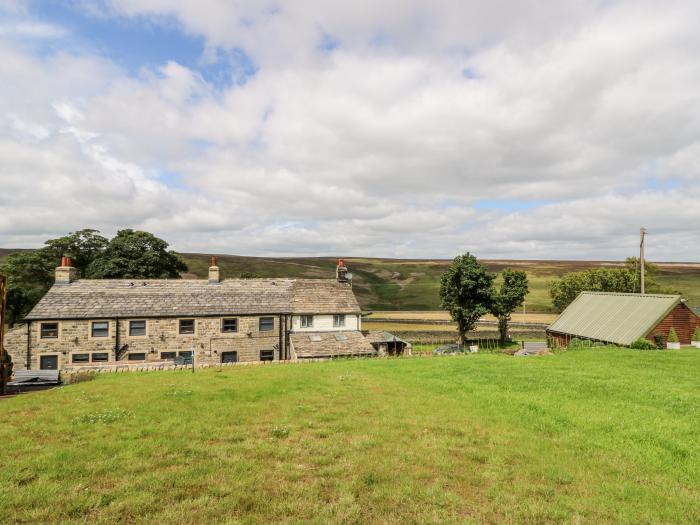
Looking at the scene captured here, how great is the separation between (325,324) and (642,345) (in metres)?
30.0

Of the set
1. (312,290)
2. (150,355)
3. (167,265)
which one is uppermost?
(167,265)

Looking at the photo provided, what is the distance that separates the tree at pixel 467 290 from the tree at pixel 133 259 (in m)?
45.6

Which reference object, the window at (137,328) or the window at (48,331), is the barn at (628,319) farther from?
the window at (48,331)

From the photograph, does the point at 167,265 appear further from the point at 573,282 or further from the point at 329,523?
the point at 573,282

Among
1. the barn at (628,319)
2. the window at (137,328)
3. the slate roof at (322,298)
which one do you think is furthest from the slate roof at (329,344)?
the barn at (628,319)

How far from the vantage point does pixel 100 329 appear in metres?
36.0

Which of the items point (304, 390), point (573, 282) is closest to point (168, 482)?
point (304, 390)

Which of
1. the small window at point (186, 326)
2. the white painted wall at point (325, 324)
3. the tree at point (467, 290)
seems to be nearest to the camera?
the small window at point (186, 326)

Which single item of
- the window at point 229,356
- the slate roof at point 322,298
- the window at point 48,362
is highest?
the slate roof at point 322,298

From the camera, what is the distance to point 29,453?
9.21m

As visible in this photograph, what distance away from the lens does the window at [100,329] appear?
118 ft

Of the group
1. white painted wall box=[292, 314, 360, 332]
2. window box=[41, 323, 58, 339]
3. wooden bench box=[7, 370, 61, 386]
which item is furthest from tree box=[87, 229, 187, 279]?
wooden bench box=[7, 370, 61, 386]

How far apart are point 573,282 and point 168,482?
294 ft

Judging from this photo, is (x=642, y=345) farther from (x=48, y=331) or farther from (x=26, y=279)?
(x=26, y=279)
